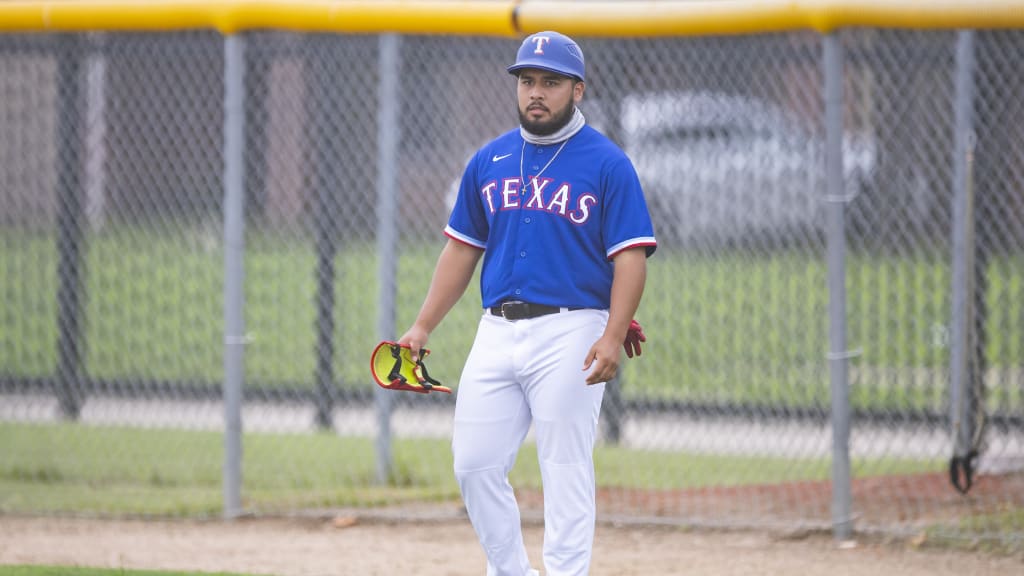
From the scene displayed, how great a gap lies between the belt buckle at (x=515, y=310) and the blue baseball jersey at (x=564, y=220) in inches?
0.9

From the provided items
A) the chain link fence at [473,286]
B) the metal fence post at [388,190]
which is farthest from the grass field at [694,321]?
the metal fence post at [388,190]

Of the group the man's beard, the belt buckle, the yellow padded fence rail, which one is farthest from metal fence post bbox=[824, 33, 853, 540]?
the belt buckle

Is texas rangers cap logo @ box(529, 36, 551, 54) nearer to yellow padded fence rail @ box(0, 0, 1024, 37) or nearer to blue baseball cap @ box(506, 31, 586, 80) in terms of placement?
blue baseball cap @ box(506, 31, 586, 80)

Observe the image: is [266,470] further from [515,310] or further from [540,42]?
[540,42]

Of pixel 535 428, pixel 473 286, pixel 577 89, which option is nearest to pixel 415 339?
pixel 535 428

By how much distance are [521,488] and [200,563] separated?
1.90 m

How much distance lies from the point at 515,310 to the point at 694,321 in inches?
202

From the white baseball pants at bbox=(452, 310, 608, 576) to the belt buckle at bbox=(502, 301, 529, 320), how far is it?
23 millimetres

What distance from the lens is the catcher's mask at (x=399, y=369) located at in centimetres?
416

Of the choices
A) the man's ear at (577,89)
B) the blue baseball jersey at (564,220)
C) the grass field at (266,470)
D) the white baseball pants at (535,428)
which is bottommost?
the grass field at (266,470)

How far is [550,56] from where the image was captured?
3.91m

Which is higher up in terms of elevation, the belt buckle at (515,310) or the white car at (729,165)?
the white car at (729,165)

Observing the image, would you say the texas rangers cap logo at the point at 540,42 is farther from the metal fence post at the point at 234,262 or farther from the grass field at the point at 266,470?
the grass field at the point at 266,470

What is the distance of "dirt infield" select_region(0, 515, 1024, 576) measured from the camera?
202 inches
